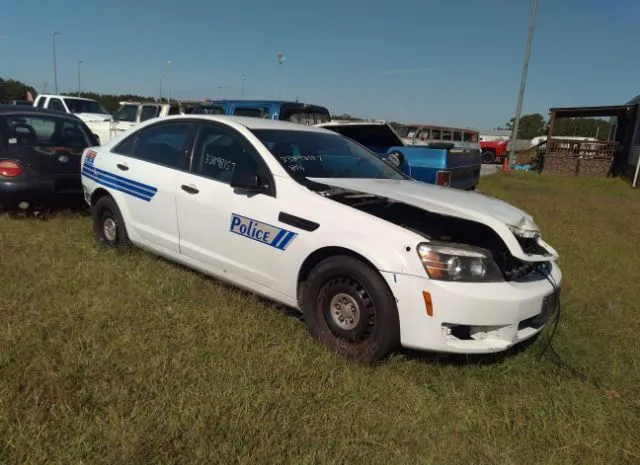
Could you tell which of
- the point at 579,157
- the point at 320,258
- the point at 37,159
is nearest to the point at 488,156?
the point at 579,157

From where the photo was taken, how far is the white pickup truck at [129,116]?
12.9 metres

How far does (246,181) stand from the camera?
3400 millimetres

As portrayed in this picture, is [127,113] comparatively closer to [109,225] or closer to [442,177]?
[109,225]

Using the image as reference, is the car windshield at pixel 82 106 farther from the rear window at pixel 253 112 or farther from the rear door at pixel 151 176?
the rear door at pixel 151 176

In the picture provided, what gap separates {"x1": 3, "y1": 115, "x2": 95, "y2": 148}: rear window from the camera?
604 centimetres

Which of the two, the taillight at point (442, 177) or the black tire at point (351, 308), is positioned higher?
the taillight at point (442, 177)

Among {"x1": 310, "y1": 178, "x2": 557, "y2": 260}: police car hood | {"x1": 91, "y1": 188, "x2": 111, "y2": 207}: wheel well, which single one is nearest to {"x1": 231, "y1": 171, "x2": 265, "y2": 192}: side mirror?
{"x1": 310, "y1": 178, "x2": 557, "y2": 260}: police car hood

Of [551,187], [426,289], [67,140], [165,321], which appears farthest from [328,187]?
[551,187]

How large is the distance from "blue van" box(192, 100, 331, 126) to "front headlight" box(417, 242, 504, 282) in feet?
19.6

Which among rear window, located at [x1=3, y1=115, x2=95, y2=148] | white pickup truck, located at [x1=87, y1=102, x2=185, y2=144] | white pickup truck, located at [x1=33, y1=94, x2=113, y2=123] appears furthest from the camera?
white pickup truck, located at [x1=33, y1=94, x2=113, y2=123]

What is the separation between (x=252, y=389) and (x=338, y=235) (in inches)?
40.6

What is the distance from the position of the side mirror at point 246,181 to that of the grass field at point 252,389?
0.92m

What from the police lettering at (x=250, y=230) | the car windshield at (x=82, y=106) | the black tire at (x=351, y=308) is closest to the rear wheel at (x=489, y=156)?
the car windshield at (x=82, y=106)

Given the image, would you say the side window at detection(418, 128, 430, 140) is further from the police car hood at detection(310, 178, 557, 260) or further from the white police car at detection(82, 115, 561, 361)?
the police car hood at detection(310, 178, 557, 260)
